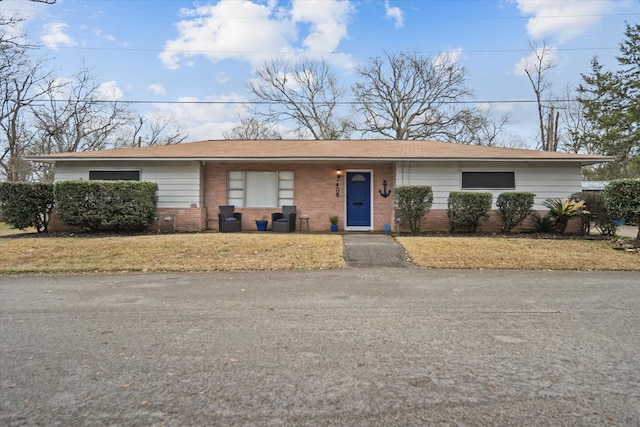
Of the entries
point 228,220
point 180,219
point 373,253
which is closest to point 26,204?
point 180,219

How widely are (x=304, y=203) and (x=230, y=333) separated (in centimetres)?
917

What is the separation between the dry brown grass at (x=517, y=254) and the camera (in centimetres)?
675

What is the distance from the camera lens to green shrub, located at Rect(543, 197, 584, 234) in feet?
34.7

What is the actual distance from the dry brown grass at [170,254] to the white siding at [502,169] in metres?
4.24

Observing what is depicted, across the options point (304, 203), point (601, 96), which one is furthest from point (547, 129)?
point (304, 203)

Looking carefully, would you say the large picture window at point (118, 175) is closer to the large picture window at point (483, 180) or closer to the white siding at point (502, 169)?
the white siding at point (502, 169)

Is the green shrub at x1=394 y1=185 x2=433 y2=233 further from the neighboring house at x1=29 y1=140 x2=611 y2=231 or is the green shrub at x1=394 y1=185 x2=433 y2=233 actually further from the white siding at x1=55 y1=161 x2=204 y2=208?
the white siding at x1=55 y1=161 x2=204 y2=208

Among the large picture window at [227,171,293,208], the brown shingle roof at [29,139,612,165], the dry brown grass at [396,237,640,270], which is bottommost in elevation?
the dry brown grass at [396,237,640,270]

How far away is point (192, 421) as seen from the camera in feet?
6.51

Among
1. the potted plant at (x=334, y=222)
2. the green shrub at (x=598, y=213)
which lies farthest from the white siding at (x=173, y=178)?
the green shrub at (x=598, y=213)

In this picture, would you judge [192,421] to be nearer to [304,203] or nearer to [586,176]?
[304,203]

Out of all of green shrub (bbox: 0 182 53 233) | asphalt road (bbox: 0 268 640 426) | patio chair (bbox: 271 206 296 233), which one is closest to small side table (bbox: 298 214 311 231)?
patio chair (bbox: 271 206 296 233)

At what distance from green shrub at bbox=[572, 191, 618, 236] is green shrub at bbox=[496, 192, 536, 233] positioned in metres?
1.75

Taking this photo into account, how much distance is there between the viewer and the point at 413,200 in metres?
10.5
